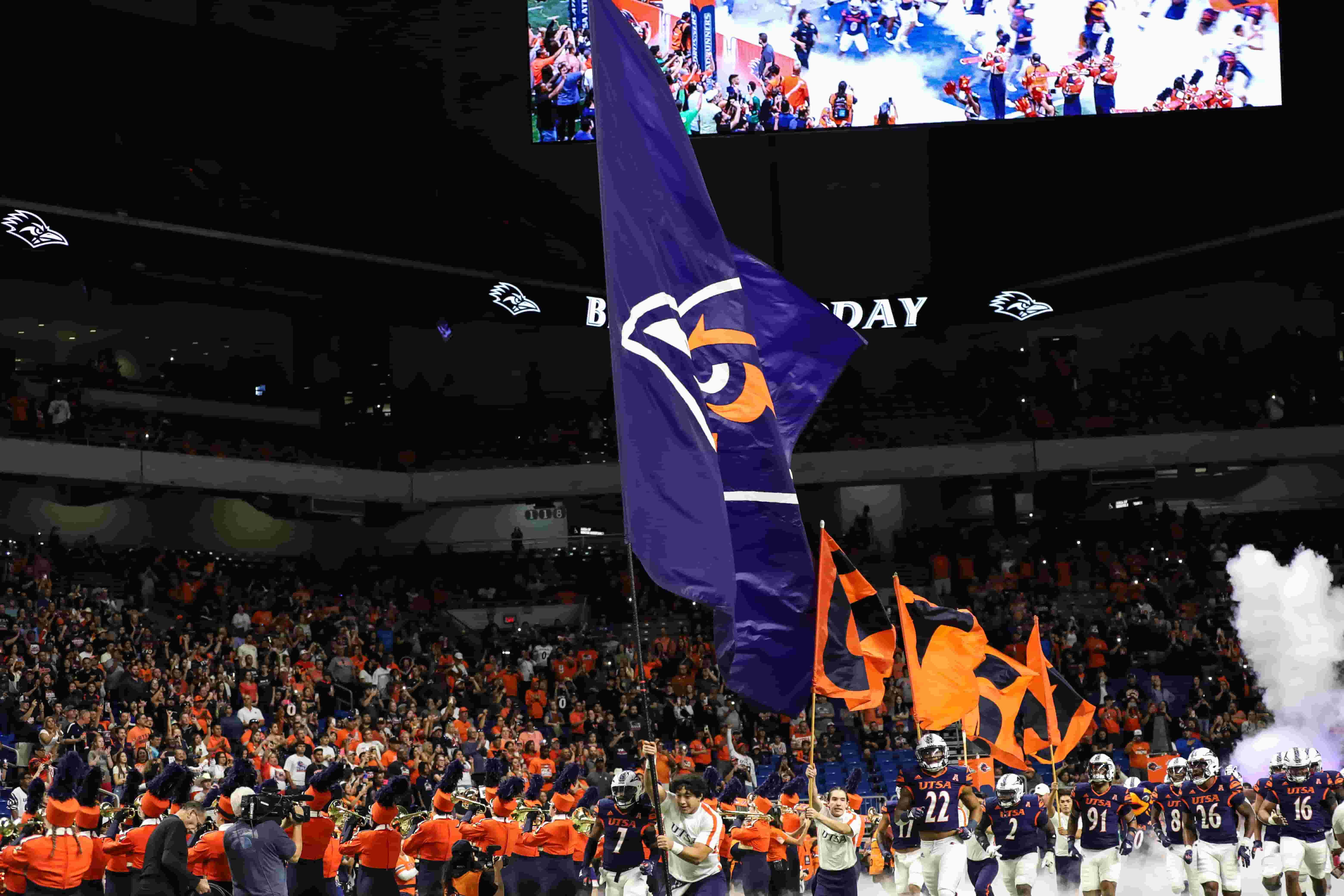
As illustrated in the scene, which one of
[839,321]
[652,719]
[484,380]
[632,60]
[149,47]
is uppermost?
[149,47]

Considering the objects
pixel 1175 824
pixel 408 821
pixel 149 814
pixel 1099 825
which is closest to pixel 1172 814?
pixel 1175 824

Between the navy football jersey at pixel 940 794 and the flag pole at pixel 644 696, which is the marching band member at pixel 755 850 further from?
the flag pole at pixel 644 696

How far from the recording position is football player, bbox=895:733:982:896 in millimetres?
14875

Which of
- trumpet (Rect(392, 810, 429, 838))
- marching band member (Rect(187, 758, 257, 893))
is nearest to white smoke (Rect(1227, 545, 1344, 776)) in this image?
trumpet (Rect(392, 810, 429, 838))

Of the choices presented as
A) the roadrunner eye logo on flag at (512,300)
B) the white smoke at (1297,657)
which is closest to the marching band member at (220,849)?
the white smoke at (1297,657)

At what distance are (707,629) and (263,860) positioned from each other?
2391cm

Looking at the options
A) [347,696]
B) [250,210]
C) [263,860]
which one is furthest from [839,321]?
[250,210]

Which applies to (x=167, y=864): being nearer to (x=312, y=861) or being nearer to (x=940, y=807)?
(x=312, y=861)

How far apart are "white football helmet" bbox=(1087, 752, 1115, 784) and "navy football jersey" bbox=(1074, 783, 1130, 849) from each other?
0.29ft

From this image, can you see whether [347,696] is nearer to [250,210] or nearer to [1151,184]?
[250,210]

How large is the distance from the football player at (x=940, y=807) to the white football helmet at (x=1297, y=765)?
3.69m

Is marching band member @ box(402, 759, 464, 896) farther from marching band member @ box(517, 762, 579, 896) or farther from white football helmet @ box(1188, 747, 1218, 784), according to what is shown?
white football helmet @ box(1188, 747, 1218, 784)

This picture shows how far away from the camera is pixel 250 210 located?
105 ft

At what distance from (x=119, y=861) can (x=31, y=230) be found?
18.0 metres
